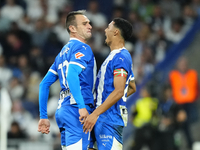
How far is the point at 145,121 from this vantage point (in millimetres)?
10469

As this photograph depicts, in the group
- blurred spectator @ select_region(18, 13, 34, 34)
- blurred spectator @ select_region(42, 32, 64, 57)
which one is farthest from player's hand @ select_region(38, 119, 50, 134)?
blurred spectator @ select_region(18, 13, 34, 34)

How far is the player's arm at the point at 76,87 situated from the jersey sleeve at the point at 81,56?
0.07 meters

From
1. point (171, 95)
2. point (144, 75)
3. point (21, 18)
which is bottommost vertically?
point (171, 95)

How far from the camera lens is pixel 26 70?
12.0 m

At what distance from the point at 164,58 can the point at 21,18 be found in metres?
4.90

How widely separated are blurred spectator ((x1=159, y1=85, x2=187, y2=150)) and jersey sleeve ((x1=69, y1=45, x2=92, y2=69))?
18.7ft

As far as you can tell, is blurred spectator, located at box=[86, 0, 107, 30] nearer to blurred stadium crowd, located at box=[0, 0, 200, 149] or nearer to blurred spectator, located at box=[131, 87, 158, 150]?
blurred stadium crowd, located at box=[0, 0, 200, 149]

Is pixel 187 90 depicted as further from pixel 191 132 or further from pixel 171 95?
pixel 191 132

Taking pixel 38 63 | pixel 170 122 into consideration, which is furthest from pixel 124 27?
pixel 38 63

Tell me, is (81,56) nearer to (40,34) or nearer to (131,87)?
(131,87)

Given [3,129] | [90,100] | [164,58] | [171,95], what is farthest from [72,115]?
[164,58]

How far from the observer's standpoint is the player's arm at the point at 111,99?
14.8 ft

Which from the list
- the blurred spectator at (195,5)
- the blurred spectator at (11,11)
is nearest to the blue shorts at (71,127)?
the blurred spectator at (11,11)

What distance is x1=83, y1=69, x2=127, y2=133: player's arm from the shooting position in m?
4.51
